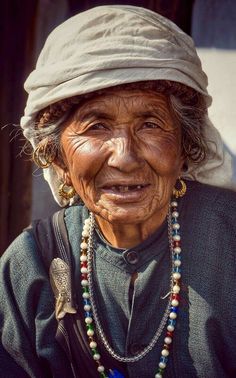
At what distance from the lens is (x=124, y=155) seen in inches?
87.9

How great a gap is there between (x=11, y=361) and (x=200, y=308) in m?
0.85

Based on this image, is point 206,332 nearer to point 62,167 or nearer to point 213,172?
point 213,172

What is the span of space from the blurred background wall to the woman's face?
726 millimetres

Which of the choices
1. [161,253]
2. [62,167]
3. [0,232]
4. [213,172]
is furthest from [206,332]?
[0,232]

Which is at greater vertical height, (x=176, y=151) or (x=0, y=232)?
(x=176, y=151)

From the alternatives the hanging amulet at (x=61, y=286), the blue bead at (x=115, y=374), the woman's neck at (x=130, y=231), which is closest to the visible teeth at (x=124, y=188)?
the woman's neck at (x=130, y=231)

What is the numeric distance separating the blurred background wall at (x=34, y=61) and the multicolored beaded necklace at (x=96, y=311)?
2.17 feet

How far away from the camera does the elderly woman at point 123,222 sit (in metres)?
2.26

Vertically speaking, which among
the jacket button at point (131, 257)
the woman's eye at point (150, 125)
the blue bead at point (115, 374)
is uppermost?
the woman's eye at point (150, 125)

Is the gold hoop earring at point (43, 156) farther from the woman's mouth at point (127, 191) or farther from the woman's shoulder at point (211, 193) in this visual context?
the woman's shoulder at point (211, 193)

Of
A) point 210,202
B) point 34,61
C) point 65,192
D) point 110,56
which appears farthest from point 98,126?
point 34,61

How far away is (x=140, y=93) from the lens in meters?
2.28

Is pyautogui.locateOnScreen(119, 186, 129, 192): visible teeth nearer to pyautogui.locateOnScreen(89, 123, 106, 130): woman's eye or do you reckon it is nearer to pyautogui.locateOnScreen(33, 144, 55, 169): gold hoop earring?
pyautogui.locateOnScreen(89, 123, 106, 130): woman's eye

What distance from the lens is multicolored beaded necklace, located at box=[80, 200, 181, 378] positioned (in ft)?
7.95
